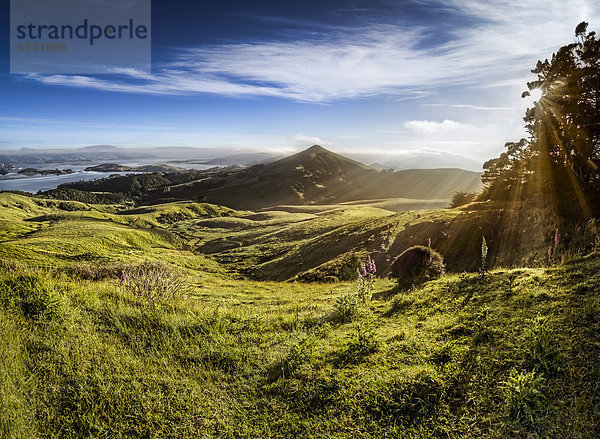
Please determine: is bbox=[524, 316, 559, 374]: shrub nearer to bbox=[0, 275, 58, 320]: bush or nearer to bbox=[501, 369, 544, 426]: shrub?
bbox=[501, 369, 544, 426]: shrub

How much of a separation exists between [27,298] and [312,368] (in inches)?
264

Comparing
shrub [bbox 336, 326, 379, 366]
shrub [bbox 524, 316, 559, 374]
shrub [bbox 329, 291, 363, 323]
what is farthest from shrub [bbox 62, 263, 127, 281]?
shrub [bbox 524, 316, 559, 374]

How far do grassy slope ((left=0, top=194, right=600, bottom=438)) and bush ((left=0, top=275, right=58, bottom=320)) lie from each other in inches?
6.5

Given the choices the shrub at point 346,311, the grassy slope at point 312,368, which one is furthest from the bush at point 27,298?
the shrub at point 346,311

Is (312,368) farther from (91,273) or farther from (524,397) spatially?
(91,273)

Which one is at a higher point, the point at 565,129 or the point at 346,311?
the point at 565,129

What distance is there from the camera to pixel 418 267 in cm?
1345

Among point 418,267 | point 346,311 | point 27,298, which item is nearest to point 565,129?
point 418,267

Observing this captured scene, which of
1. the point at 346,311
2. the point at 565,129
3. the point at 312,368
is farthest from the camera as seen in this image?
the point at 565,129

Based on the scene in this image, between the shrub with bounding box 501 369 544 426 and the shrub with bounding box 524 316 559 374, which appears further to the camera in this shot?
the shrub with bounding box 524 316 559 374

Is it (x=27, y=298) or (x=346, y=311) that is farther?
(x=346, y=311)

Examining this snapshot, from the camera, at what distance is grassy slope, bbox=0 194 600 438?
4027mm

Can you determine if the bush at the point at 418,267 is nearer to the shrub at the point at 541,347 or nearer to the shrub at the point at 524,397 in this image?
the shrub at the point at 541,347

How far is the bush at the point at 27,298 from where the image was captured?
6487 millimetres
